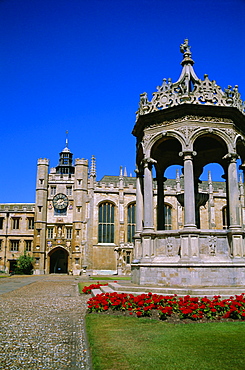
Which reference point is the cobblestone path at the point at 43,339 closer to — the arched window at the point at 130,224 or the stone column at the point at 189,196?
the stone column at the point at 189,196

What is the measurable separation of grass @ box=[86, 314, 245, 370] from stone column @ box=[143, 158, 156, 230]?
611cm

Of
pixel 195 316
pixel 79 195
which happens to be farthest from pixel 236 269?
pixel 79 195

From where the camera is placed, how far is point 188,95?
1459 cm

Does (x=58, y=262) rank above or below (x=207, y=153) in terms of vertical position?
below

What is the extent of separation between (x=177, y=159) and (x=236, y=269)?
689 cm

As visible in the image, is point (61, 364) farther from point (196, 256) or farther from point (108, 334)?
point (196, 256)

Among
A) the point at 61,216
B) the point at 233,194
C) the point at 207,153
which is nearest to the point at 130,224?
the point at 61,216

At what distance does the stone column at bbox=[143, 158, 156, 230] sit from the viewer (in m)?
14.9

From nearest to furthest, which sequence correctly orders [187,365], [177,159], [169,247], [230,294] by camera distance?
[187,365] → [230,294] → [169,247] → [177,159]

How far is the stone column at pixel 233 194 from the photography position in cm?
1406

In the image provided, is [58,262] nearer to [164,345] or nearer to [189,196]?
[189,196]

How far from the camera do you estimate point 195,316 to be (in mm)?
8789

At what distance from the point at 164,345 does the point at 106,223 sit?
53.0 m

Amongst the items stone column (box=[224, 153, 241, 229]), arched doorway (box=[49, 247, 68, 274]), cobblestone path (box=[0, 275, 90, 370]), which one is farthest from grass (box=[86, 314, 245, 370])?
arched doorway (box=[49, 247, 68, 274])
